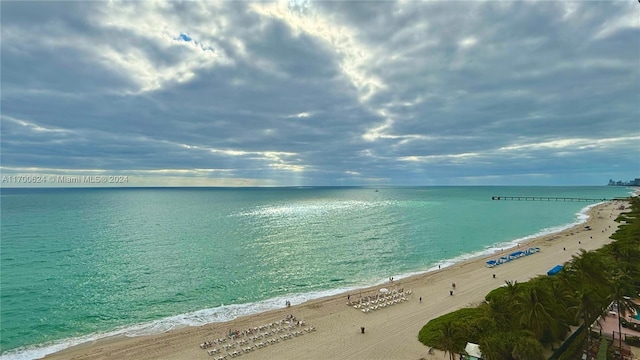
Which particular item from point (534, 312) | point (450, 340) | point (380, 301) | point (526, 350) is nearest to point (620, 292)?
point (534, 312)

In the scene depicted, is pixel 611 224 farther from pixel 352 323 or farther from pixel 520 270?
pixel 352 323

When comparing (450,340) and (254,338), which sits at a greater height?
(450,340)

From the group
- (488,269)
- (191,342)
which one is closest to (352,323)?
(191,342)

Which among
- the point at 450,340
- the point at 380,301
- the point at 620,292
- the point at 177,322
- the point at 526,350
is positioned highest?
the point at 620,292

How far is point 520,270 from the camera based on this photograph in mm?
54000

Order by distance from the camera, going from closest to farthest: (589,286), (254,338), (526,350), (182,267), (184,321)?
(526,350) < (589,286) < (254,338) < (184,321) < (182,267)

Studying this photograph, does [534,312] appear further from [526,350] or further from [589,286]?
[589,286]

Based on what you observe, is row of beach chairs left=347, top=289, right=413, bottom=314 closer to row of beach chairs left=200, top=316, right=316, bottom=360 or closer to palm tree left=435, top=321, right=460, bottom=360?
row of beach chairs left=200, top=316, right=316, bottom=360

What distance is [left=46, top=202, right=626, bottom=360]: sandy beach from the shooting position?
29.1 m

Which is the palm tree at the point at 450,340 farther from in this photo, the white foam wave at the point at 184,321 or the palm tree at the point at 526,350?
the white foam wave at the point at 184,321

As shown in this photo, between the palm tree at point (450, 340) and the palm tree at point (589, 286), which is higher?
the palm tree at point (589, 286)

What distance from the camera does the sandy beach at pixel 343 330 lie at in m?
29.1

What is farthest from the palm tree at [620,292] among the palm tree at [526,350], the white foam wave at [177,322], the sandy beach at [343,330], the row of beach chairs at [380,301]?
the white foam wave at [177,322]

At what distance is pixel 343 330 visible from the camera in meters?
33.5
